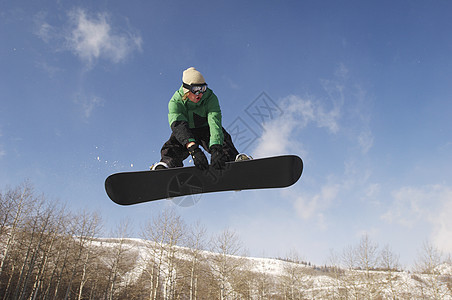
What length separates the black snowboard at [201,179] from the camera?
3.16 meters

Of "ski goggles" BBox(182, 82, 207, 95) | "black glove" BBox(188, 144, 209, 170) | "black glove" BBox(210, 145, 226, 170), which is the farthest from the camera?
"ski goggles" BBox(182, 82, 207, 95)

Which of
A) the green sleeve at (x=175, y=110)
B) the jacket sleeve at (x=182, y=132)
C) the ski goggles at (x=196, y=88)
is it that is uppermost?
the ski goggles at (x=196, y=88)

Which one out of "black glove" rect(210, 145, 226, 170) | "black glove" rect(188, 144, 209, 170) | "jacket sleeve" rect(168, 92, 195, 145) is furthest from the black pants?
"black glove" rect(188, 144, 209, 170)

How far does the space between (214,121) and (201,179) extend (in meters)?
0.74

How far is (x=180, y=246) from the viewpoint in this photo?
26812 mm

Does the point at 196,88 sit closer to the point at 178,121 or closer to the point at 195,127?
the point at 178,121

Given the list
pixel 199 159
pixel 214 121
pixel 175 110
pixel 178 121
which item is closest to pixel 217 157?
pixel 199 159

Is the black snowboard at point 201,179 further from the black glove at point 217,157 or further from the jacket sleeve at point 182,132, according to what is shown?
the jacket sleeve at point 182,132

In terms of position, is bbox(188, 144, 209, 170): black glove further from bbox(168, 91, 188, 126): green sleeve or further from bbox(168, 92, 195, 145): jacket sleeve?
bbox(168, 91, 188, 126): green sleeve

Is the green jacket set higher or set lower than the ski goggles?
lower

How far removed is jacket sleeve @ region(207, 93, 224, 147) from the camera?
2.83 metres

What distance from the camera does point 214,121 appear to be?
297cm

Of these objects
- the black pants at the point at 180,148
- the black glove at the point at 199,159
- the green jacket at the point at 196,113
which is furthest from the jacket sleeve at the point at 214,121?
the black pants at the point at 180,148

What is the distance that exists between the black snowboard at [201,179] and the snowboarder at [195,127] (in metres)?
0.14
